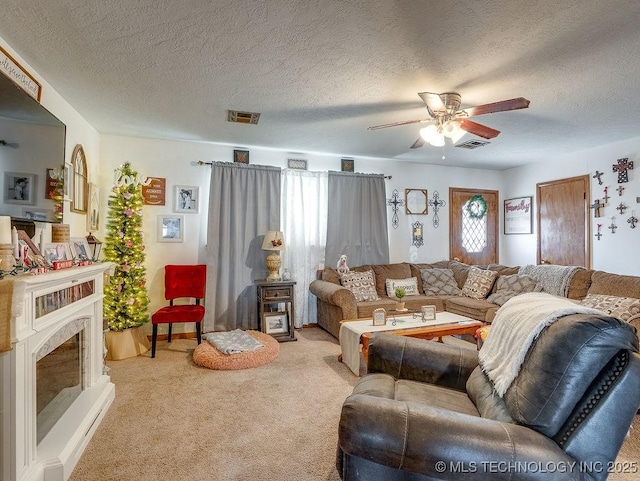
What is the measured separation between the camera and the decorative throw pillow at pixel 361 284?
14.5 ft

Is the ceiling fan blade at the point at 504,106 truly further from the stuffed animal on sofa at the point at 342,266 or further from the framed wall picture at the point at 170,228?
the framed wall picture at the point at 170,228

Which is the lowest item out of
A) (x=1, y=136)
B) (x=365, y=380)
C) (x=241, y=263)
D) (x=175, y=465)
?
(x=175, y=465)

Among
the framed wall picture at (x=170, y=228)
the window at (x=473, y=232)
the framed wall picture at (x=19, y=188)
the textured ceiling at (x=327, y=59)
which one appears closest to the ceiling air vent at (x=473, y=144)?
the textured ceiling at (x=327, y=59)

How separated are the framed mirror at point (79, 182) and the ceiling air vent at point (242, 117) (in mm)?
1460

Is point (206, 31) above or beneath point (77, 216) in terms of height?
above

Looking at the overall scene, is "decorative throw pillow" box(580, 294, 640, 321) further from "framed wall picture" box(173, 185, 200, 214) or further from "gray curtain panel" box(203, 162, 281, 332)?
"framed wall picture" box(173, 185, 200, 214)

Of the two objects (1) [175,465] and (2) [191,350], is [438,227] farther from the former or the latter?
(1) [175,465]

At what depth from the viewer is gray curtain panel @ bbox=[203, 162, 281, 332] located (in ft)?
14.1

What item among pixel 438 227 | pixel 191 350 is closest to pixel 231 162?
pixel 191 350

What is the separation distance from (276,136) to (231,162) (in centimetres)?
78

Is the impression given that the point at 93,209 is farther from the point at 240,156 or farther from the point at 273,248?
the point at 273,248

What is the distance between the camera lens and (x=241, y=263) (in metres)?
4.42

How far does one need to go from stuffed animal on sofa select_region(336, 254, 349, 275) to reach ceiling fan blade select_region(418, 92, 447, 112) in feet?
8.33

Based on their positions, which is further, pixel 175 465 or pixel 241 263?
pixel 241 263
